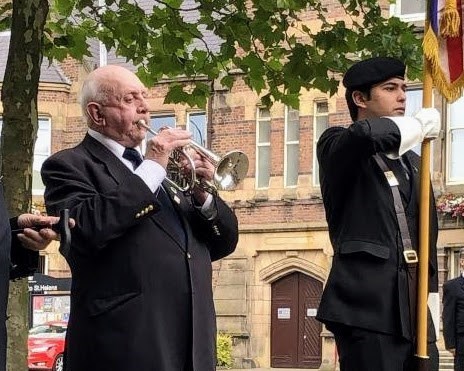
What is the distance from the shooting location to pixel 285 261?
1026 inches

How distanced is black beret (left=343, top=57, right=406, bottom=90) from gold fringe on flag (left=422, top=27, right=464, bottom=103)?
0.79 ft

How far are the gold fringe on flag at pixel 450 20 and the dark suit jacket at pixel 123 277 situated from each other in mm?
1595

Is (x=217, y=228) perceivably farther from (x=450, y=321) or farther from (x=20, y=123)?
(x=450, y=321)

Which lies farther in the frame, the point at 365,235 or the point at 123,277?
the point at 365,235

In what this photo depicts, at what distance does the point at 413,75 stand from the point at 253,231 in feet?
57.1

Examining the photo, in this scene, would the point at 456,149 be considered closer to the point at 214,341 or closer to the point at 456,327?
the point at 456,327

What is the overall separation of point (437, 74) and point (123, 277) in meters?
1.77

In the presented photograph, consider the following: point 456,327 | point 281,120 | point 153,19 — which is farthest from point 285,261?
point 153,19

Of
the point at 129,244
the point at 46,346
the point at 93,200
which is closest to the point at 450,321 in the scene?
the point at 129,244

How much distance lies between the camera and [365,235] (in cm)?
438

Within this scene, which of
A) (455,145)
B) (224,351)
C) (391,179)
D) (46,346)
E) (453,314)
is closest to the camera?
(391,179)

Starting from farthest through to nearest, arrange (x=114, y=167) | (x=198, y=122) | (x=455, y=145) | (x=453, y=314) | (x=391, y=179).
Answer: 1. (x=198, y=122)
2. (x=455, y=145)
3. (x=453, y=314)
4. (x=391, y=179)
5. (x=114, y=167)

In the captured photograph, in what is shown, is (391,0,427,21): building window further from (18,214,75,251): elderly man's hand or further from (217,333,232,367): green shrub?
(18,214,75,251): elderly man's hand

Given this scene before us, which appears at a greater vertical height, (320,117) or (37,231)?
(320,117)
